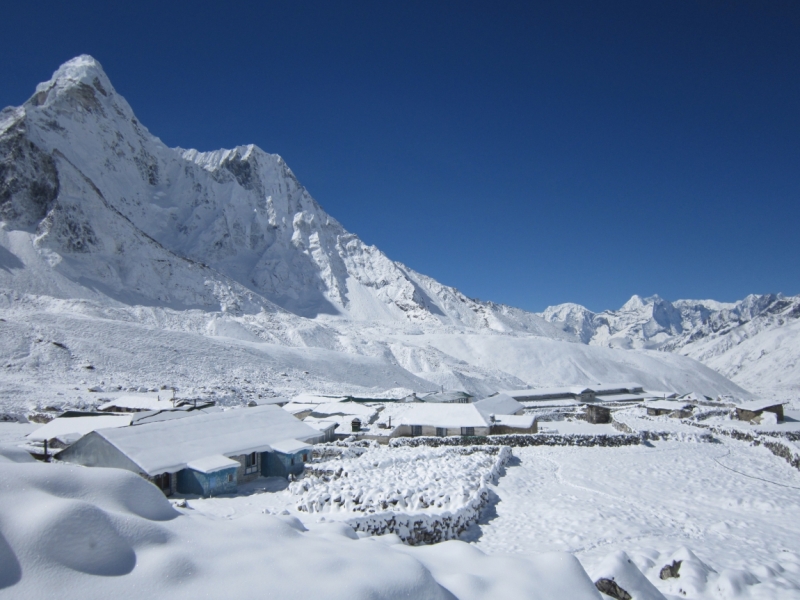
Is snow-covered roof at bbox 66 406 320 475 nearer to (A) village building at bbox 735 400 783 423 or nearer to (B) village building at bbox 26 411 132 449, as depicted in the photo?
(B) village building at bbox 26 411 132 449

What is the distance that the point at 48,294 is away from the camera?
275ft

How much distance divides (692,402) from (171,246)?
148 meters

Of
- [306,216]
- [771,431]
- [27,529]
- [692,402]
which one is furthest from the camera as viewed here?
[306,216]

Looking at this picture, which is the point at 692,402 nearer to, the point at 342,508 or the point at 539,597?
the point at 342,508

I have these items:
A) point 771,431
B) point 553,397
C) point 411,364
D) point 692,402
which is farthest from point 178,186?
point 771,431

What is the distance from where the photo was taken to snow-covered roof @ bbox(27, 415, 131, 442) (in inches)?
1032

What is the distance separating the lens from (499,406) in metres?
46.4

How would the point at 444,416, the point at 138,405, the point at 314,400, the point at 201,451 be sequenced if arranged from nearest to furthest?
the point at 201,451 → the point at 444,416 → the point at 138,405 → the point at 314,400

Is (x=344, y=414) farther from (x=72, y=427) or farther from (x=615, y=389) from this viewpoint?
(x=615, y=389)

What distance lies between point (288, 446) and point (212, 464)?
12.9 ft

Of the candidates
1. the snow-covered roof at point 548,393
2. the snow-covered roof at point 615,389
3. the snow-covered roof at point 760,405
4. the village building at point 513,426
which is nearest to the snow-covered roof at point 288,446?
the village building at point 513,426

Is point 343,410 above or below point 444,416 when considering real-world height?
below

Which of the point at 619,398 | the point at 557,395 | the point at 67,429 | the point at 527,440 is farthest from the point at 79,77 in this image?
the point at 527,440

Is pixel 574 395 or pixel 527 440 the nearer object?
pixel 527 440
